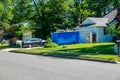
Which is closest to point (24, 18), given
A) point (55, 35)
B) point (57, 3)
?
point (57, 3)

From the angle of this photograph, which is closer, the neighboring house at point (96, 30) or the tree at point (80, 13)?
the neighboring house at point (96, 30)

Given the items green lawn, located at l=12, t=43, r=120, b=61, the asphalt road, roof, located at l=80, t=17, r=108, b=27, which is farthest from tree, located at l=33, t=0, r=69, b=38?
the asphalt road

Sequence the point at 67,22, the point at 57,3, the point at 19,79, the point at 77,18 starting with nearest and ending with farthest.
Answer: the point at 19,79 → the point at 57,3 → the point at 67,22 → the point at 77,18

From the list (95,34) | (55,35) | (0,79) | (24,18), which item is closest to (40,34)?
(24,18)

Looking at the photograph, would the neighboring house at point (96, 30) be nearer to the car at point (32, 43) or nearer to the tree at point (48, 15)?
the car at point (32, 43)

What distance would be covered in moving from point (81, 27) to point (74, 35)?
1970mm

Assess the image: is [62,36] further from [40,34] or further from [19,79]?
[19,79]

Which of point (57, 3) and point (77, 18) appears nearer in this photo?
point (57, 3)

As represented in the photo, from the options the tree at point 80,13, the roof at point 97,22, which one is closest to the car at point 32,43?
the roof at point 97,22

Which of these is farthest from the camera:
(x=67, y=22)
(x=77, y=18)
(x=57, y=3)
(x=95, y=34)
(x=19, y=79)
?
(x=77, y=18)

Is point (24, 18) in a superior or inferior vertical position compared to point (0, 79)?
superior

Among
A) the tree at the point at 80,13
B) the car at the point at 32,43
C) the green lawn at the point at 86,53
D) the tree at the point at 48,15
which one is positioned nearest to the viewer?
the green lawn at the point at 86,53

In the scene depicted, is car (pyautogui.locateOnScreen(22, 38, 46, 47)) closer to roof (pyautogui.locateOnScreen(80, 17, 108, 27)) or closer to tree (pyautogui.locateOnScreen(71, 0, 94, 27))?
roof (pyautogui.locateOnScreen(80, 17, 108, 27))

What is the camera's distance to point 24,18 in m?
69.0
